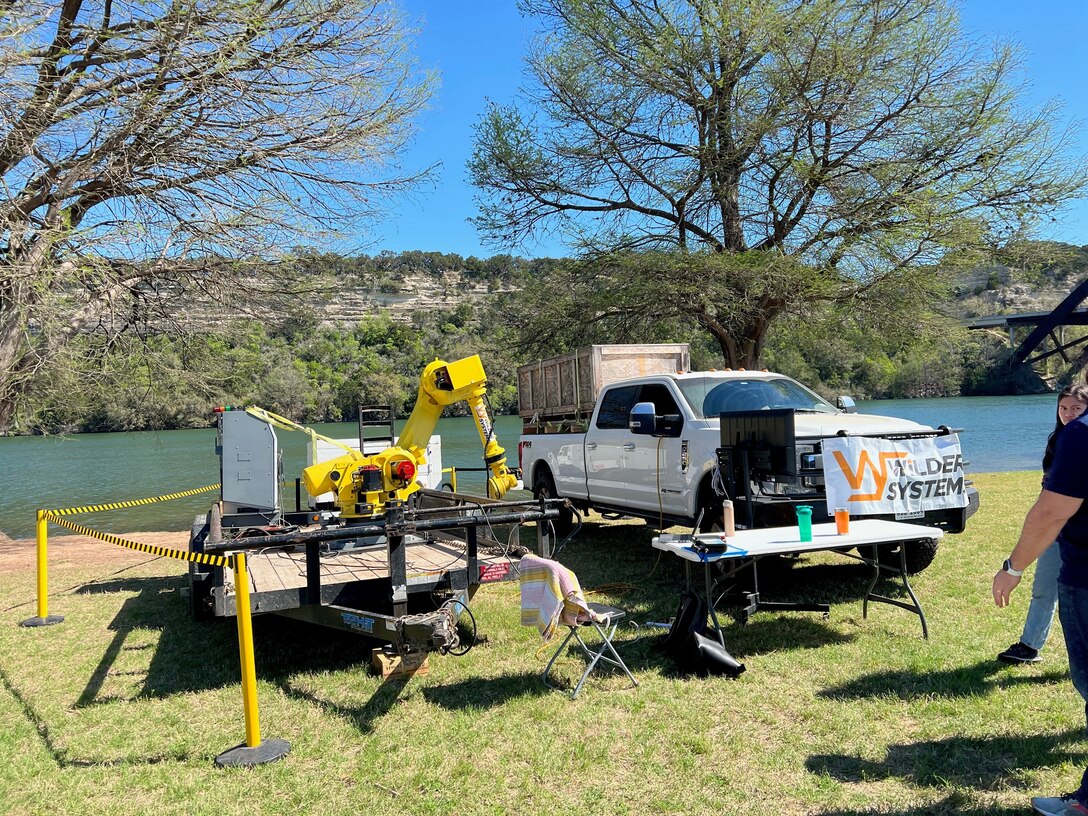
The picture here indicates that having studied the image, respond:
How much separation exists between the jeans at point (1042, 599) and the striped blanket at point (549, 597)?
2.73 meters

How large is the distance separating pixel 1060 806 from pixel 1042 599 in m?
2.16

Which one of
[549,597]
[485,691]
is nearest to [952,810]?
[549,597]

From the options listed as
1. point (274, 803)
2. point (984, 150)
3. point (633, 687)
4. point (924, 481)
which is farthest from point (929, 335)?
point (274, 803)

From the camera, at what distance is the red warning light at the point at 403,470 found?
7.42m

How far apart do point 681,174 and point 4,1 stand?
11.4 metres

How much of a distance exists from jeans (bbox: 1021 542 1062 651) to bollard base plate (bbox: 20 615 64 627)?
789 centimetres

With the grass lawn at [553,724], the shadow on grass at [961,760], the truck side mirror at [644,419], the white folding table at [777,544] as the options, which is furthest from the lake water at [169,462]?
the shadow on grass at [961,760]

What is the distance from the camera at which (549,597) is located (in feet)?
17.0

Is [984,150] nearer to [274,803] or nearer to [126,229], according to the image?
[126,229]

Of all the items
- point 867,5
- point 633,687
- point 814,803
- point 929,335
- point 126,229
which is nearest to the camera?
point 814,803

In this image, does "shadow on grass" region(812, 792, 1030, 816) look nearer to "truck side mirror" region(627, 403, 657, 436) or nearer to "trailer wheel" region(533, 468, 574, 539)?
"truck side mirror" region(627, 403, 657, 436)

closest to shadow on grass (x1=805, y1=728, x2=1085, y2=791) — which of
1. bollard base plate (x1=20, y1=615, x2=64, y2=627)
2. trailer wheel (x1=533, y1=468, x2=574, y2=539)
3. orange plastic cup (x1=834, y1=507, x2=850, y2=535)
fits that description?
orange plastic cup (x1=834, y1=507, x2=850, y2=535)

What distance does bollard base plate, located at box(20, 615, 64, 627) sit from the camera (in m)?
7.49

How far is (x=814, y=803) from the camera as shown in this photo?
359 centimetres
